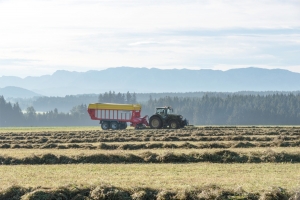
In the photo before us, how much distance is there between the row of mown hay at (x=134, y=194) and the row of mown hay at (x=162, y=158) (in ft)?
26.2

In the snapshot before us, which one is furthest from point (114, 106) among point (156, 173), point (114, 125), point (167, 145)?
point (156, 173)

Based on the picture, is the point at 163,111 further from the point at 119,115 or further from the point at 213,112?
the point at 213,112

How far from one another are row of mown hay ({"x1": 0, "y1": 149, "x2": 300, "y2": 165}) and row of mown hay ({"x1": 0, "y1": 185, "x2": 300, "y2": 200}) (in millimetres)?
7977

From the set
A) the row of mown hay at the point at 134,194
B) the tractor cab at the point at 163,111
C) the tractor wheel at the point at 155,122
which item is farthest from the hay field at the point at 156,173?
the tractor cab at the point at 163,111

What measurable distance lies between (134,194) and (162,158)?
8.38 metres

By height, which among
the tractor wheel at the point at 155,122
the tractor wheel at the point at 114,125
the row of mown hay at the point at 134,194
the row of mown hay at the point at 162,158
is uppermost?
the tractor wheel at the point at 155,122

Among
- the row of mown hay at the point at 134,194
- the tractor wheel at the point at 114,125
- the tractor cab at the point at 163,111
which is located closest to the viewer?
the row of mown hay at the point at 134,194

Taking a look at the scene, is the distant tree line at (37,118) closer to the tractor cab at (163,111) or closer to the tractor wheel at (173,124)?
the tractor cab at (163,111)

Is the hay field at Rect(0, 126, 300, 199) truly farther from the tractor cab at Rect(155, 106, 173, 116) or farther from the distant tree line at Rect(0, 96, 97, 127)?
the distant tree line at Rect(0, 96, 97, 127)

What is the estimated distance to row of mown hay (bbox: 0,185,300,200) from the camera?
50.6ft

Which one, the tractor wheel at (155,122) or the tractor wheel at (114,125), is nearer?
the tractor wheel at (155,122)

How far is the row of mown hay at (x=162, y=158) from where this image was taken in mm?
24094

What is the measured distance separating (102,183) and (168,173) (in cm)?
403

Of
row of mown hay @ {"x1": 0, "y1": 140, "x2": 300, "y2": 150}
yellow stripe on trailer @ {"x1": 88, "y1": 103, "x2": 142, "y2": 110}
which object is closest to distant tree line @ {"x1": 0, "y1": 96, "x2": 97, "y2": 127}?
yellow stripe on trailer @ {"x1": 88, "y1": 103, "x2": 142, "y2": 110}
